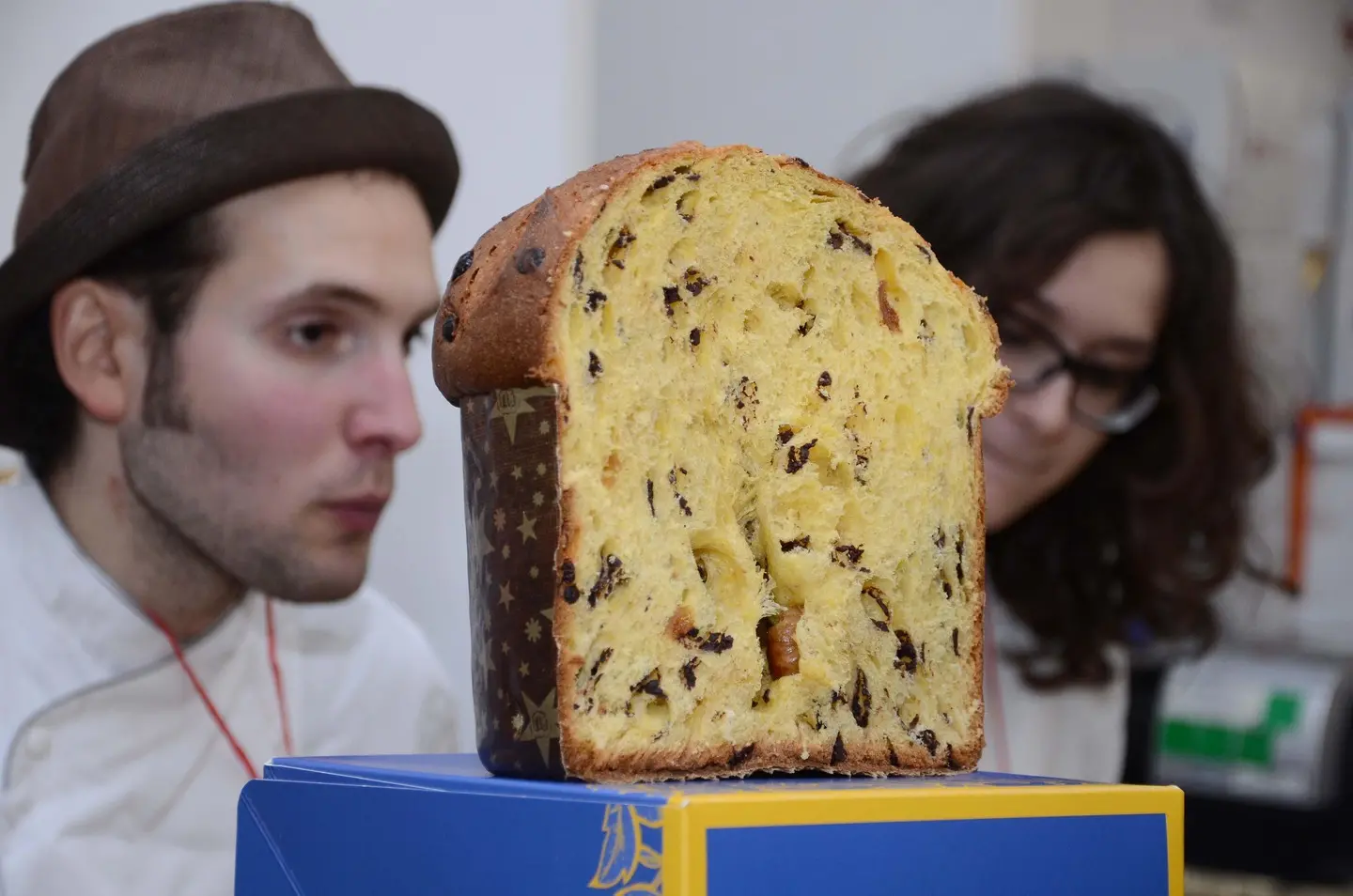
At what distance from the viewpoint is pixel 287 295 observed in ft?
4.04

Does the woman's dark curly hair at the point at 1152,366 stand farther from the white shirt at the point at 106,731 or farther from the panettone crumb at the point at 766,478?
the white shirt at the point at 106,731

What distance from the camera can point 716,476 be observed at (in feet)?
2.67

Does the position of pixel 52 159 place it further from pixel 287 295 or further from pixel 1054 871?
pixel 1054 871

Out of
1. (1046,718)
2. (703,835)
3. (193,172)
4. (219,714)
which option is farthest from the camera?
(1046,718)

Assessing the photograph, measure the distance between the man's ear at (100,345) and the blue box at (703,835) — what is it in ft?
1.62

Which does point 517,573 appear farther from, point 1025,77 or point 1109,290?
point 1025,77

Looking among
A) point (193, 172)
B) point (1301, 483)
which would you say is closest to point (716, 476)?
point (193, 172)

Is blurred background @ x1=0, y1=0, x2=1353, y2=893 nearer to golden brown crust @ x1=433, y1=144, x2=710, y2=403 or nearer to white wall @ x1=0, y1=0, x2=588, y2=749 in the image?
white wall @ x1=0, y1=0, x2=588, y2=749

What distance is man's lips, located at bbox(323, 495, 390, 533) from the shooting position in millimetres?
1243

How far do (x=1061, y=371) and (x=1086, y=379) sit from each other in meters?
0.07

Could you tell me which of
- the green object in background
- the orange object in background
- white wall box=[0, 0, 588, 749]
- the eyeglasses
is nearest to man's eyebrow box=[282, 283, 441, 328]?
white wall box=[0, 0, 588, 749]

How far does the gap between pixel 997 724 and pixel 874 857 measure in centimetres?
154

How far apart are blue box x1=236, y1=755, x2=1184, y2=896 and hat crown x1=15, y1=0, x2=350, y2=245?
2.02 ft

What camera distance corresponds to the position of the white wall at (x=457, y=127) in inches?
60.5
